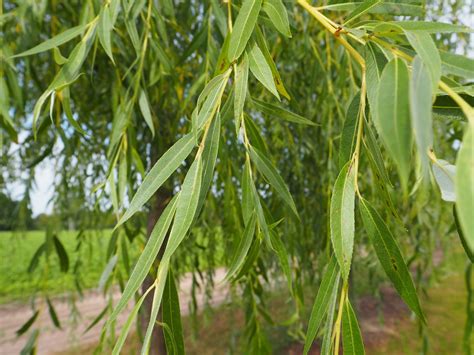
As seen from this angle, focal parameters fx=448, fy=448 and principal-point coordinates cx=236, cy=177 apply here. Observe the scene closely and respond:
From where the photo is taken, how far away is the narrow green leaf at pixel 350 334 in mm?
316

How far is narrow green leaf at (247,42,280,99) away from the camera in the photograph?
14.3 inches

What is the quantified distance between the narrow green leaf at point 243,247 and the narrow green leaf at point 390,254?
10 cm

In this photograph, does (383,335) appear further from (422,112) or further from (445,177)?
(422,112)

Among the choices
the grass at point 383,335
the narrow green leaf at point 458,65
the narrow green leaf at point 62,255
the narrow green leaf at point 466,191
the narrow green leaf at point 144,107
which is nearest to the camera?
the narrow green leaf at point 466,191

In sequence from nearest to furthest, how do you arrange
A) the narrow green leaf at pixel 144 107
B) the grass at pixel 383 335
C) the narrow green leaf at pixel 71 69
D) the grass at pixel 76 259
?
the narrow green leaf at pixel 71 69 → the narrow green leaf at pixel 144 107 → the grass at pixel 76 259 → the grass at pixel 383 335

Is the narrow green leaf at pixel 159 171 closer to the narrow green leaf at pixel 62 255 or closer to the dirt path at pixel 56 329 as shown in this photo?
the narrow green leaf at pixel 62 255

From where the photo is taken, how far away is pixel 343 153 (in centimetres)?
37

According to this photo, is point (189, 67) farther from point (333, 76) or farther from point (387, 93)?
point (387, 93)

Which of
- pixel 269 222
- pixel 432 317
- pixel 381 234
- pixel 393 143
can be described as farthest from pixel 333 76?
pixel 432 317

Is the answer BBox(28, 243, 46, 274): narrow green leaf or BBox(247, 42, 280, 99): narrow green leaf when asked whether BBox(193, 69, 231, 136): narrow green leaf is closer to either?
BBox(247, 42, 280, 99): narrow green leaf

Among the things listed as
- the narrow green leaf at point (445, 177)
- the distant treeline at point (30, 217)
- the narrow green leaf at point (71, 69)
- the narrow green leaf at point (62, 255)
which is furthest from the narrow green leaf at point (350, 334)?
the distant treeline at point (30, 217)

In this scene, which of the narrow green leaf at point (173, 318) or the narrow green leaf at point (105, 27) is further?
the narrow green leaf at point (105, 27)

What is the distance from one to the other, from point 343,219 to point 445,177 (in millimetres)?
71

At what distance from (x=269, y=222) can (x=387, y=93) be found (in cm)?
28
